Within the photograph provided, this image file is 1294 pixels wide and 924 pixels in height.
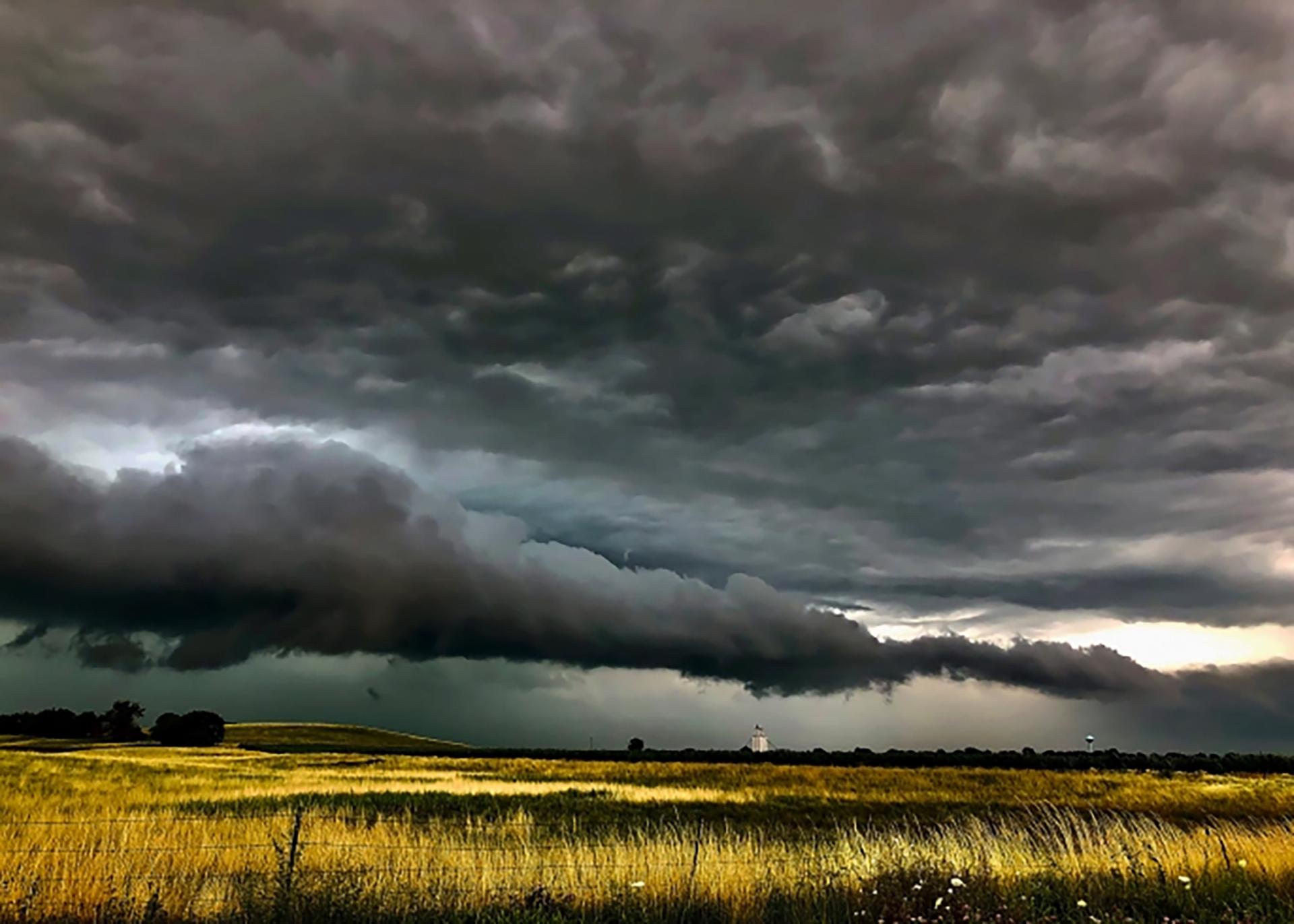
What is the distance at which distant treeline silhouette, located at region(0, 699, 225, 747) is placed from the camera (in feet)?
516

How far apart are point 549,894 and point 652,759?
385 feet

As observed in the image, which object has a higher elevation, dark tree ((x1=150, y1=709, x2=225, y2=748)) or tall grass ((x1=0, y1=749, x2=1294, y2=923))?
tall grass ((x1=0, y1=749, x2=1294, y2=923))

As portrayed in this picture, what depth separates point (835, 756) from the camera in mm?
144750

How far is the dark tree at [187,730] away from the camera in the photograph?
158m

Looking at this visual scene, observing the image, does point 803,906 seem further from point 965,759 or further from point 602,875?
point 965,759

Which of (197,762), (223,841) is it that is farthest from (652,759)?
(223,841)

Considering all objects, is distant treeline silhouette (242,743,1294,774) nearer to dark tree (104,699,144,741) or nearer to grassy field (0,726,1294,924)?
dark tree (104,699,144,741)

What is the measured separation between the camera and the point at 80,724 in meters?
160

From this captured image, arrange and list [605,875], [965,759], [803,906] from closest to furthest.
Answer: [803,906] < [605,875] < [965,759]

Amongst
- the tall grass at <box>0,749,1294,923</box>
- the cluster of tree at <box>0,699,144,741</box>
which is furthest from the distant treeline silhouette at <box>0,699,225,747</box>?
the tall grass at <box>0,749,1294,923</box>

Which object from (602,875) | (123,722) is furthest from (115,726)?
(602,875)

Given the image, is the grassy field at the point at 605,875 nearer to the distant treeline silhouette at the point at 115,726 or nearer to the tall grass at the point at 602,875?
the tall grass at the point at 602,875

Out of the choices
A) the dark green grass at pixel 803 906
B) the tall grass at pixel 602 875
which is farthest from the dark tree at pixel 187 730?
the dark green grass at pixel 803 906

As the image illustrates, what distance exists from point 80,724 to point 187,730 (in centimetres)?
1857
